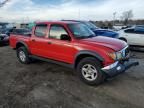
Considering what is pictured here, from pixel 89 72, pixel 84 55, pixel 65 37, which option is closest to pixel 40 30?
pixel 65 37

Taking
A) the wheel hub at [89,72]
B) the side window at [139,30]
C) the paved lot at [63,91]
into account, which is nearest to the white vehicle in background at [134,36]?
the side window at [139,30]

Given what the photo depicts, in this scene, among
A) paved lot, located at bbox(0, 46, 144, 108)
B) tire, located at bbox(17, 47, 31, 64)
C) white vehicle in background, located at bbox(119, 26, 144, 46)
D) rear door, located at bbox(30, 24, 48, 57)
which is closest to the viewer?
paved lot, located at bbox(0, 46, 144, 108)

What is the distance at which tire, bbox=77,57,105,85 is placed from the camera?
4.25 meters

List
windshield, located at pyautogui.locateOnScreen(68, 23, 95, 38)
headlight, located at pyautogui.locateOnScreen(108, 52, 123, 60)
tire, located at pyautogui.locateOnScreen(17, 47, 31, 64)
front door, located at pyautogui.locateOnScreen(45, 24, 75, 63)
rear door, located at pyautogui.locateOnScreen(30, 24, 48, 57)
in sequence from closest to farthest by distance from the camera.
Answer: headlight, located at pyautogui.locateOnScreen(108, 52, 123, 60)
front door, located at pyautogui.locateOnScreen(45, 24, 75, 63)
windshield, located at pyautogui.locateOnScreen(68, 23, 95, 38)
rear door, located at pyautogui.locateOnScreen(30, 24, 48, 57)
tire, located at pyautogui.locateOnScreen(17, 47, 31, 64)

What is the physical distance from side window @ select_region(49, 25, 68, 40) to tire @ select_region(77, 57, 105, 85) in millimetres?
1139

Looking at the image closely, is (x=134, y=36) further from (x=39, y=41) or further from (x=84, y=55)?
(x=39, y=41)

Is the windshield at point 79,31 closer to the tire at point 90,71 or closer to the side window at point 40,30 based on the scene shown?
the tire at point 90,71

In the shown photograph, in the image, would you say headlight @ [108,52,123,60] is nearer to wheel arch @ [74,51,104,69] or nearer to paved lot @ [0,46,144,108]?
wheel arch @ [74,51,104,69]

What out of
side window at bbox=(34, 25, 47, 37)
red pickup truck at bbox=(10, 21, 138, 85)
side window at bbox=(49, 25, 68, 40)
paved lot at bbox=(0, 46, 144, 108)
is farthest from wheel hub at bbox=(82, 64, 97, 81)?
side window at bbox=(34, 25, 47, 37)

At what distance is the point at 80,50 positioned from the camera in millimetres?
4512

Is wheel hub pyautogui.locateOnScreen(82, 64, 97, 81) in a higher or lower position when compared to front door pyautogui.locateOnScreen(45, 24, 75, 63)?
lower

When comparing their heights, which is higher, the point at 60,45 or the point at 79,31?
the point at 79,31

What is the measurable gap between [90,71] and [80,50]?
0.68 m

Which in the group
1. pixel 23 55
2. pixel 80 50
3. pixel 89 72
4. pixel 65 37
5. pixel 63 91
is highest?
pixel 65 37
